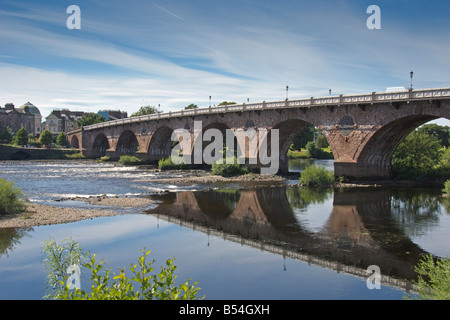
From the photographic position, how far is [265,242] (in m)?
22.3

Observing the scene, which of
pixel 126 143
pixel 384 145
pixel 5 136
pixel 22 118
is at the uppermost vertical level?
pixel 22 118

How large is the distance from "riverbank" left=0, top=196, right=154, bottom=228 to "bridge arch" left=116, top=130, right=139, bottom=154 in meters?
71.2

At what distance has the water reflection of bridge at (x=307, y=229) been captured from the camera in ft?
62.1

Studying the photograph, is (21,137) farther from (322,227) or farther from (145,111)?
(322,227)

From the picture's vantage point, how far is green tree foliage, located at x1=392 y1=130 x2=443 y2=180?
4853cm

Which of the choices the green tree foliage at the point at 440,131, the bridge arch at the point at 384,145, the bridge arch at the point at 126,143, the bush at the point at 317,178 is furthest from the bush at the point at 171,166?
the green tree foliage at the point at 440,131

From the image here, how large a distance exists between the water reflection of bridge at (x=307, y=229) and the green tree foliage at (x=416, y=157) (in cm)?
1034

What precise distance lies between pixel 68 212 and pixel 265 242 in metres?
15.3

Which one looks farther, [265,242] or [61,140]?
[61,140]

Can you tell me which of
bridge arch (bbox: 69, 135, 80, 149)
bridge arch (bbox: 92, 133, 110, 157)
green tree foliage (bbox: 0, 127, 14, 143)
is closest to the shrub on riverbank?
bridge arch (bbox: 92, 133, 110, 157)

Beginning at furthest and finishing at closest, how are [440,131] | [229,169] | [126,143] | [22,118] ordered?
1. [22,118]
2. [126,143]
3. [440,131]
4. [229,169]

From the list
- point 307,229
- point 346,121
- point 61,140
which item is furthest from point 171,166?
point 61,140
